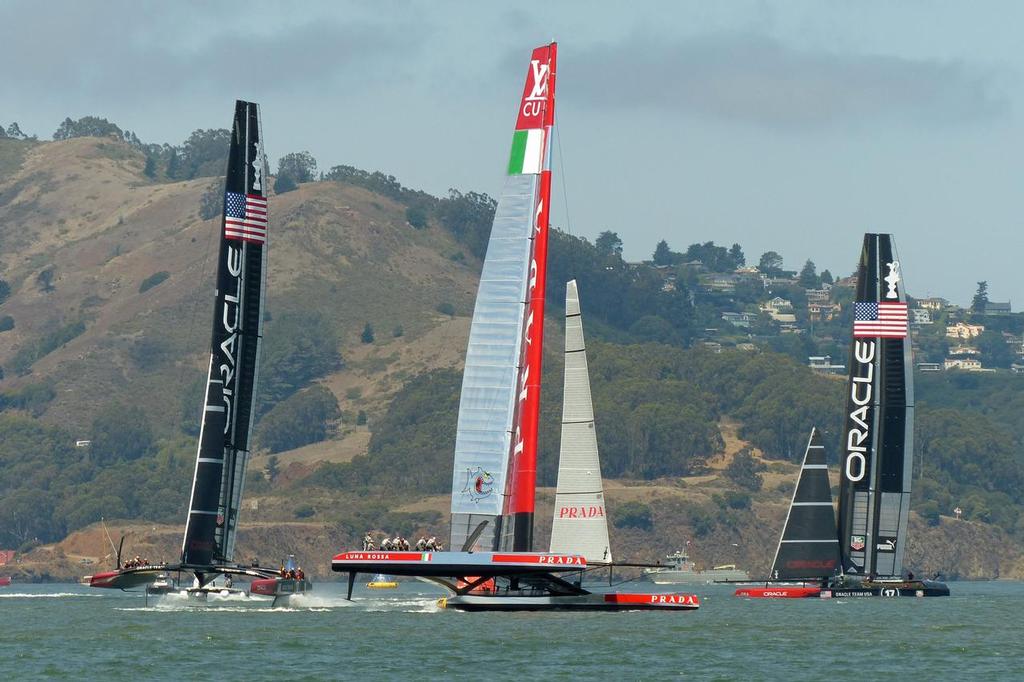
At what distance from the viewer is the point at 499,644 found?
5081 centimetres

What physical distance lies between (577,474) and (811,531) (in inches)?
832

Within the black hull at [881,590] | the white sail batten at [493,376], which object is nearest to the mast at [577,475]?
the white sail batten at [493,376]

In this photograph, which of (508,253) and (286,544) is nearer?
(508,253)

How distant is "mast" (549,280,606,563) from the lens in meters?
57.2

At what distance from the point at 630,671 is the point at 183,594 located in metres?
29.6

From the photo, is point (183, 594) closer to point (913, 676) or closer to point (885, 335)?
point (885, 335)

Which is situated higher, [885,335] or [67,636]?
[885,335]

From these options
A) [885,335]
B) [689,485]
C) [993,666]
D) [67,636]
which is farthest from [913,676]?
[689,485]

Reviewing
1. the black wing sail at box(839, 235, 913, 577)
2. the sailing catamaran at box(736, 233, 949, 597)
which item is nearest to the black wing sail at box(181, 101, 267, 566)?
the sailing catamaran at box(736, 233, 949, 597)

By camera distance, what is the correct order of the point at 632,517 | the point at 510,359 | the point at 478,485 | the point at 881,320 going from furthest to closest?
the point at 632,517
the point at 881,320
the point at 510,359
the point at 478,485

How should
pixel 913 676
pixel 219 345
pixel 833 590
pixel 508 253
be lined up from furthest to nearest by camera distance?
1. pixel 833 590
2. pixel 219 345
3. pixel 508 253
4. pixel 913 676

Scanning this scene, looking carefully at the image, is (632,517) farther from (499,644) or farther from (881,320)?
(499,644)

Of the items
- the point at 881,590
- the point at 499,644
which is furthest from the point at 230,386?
the point at 881,590

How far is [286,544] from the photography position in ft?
581
